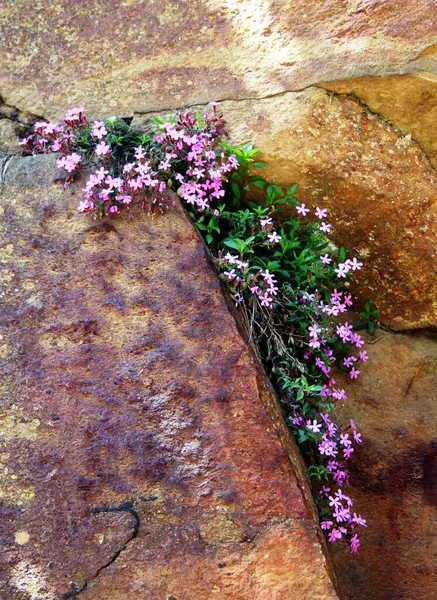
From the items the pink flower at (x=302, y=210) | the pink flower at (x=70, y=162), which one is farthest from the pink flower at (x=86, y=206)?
the pink flower at (x=302, y=210)

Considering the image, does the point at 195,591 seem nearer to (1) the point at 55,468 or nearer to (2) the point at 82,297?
(1) the point at 55,468

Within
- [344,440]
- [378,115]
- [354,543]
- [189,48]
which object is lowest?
[354,543]

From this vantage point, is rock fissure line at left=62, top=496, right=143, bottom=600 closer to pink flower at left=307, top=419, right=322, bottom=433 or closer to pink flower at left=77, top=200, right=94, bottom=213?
pink flower at left=307, top=419, right=322, bottom=433

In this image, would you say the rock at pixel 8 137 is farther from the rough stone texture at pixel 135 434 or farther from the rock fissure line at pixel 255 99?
the rough stone texture at pixel 135 434

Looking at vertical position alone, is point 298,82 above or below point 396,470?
above

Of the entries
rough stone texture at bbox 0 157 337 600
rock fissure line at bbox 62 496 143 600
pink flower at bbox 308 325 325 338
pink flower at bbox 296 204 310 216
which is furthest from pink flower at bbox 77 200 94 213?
rock fissure line at bbox 62 496 143 600

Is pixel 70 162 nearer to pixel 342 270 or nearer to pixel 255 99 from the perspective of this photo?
pixel 255 99

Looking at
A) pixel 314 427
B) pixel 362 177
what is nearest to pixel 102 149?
pixel 362 177

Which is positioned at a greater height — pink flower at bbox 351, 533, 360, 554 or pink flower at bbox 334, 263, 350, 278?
pink flower at bbox 334, 263, 350, 278
